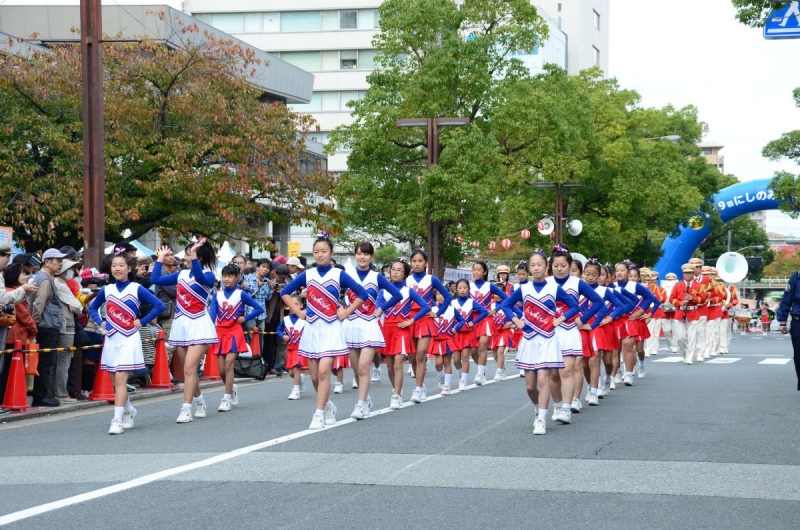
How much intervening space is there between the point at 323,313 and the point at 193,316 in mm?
1705

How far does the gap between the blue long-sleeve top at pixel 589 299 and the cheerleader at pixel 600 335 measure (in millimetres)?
1182

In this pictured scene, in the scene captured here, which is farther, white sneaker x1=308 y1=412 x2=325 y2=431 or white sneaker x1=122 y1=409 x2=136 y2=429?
white sneaker x1=122 y1=409 x2=136 y2=429

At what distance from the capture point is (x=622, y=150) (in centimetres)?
4825

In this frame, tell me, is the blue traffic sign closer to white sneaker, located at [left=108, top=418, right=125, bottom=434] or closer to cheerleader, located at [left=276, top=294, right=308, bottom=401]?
cheerleader, located at [left=276, top=294, right=308, bottom=401]


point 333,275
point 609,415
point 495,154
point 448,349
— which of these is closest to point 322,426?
point 333,275

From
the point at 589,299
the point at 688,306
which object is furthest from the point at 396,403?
the point at 688,306

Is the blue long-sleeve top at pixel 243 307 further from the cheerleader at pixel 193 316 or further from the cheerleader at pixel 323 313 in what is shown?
the cheerleader at pixel 323 313

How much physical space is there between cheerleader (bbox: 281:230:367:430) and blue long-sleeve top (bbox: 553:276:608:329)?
6.95ft

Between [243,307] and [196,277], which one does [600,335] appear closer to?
[243,307]

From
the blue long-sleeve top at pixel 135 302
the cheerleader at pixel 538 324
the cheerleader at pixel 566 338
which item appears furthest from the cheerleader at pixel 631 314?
the blue long-sleeve top at pixel 135 302

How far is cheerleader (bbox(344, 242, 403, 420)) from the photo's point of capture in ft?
39.6

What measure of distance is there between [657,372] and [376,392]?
6.97 m

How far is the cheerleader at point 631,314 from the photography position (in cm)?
1633

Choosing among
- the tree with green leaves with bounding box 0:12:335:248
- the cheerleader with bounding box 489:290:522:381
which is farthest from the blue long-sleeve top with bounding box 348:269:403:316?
the tree with green leaves with bounding box 0:12:335:248
